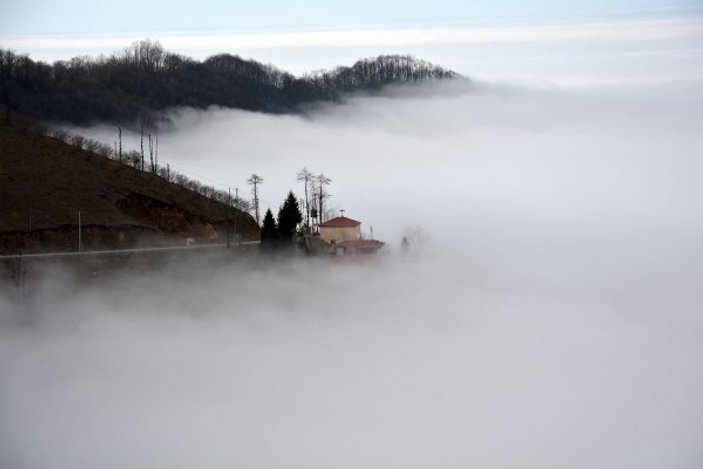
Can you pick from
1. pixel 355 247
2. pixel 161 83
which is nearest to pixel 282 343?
pixel 355 247

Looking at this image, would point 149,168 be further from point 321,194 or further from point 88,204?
point 88,204

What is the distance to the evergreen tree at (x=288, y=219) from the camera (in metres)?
58.6

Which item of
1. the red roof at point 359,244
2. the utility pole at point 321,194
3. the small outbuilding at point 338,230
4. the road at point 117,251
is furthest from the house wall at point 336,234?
the road at point 117,251

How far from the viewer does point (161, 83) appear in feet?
397

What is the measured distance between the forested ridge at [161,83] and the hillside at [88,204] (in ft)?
60.5

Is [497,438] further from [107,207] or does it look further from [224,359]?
[107,207]

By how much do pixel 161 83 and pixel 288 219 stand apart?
67.0 m

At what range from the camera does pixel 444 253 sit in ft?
286

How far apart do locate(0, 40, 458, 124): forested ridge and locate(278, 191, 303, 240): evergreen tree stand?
29.4 meters

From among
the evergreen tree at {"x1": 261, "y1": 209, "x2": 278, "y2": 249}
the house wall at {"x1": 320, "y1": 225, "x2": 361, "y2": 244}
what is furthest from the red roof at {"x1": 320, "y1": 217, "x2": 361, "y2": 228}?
the evergreen tree at {"x1": 261, "y1": 209, "x2": 278, "y2": 249}

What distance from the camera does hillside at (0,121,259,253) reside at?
53688 mm

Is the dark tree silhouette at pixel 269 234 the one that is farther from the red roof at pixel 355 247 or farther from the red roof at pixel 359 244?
the red roof at pixel 359 244

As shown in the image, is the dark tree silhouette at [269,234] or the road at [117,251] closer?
the road at [117,251]

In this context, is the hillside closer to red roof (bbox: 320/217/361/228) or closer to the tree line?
the tree line
